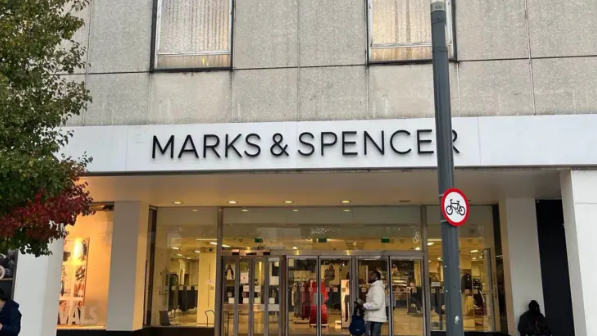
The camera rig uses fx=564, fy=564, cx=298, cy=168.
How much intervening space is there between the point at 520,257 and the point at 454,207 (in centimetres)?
712

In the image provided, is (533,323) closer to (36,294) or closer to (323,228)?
(323,228)

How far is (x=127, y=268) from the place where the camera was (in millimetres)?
13133

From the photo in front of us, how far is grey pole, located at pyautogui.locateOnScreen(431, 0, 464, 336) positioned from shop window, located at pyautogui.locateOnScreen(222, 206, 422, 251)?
324 inches

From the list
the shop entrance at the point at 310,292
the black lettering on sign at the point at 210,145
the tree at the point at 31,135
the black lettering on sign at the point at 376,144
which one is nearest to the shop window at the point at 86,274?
the shop entrance at the point at 310,292

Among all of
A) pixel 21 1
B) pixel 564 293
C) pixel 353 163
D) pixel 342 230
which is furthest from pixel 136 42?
pixel 564 293

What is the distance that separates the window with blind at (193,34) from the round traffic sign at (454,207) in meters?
5.45

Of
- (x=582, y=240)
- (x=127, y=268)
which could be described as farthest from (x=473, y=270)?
(x=127, y=268)

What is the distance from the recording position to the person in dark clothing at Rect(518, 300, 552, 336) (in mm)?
10750

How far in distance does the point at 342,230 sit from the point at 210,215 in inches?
133

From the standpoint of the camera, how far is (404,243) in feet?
45.3

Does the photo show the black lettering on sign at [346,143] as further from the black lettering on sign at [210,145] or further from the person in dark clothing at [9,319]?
the person in dark clothing at [9,319]

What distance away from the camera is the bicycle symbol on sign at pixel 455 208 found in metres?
5.60

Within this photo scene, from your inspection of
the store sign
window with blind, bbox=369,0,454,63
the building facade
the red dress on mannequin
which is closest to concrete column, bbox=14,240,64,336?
the building facade

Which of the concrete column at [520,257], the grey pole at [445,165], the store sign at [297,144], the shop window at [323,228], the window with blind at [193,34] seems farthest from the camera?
the shop window at [323,228]
